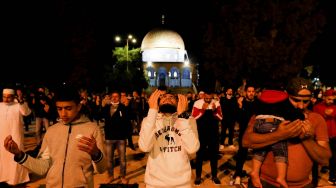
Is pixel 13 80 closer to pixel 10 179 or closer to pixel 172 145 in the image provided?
pixel 10 179

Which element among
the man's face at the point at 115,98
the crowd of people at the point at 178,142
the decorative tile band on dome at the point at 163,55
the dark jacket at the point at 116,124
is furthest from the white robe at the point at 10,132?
the decorative tile band on dome at the point at 163,55

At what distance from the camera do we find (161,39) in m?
90.9

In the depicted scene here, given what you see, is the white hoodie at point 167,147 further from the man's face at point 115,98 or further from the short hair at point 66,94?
the man's face at point 115,98

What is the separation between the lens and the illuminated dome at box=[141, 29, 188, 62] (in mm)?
90938

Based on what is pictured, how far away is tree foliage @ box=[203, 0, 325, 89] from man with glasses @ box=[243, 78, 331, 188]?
30329mm

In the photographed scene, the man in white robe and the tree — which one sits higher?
the tree

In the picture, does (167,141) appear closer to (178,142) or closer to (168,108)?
(178,142)

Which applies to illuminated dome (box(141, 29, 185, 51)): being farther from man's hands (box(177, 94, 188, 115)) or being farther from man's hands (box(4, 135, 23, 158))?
man's hands (box(4, 135, 23, 158))

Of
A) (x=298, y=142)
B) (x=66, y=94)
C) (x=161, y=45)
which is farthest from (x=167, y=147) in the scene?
(x=161, y=45)

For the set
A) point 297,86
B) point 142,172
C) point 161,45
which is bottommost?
point 142,172

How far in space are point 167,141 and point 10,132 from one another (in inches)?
182

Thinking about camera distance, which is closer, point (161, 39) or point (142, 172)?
point (142, 172)

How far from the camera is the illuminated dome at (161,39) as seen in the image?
90.6 m

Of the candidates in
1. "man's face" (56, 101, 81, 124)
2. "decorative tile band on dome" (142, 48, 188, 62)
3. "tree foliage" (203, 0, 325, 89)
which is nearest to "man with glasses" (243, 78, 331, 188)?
"man's face" (56, 101, 81, 124)
